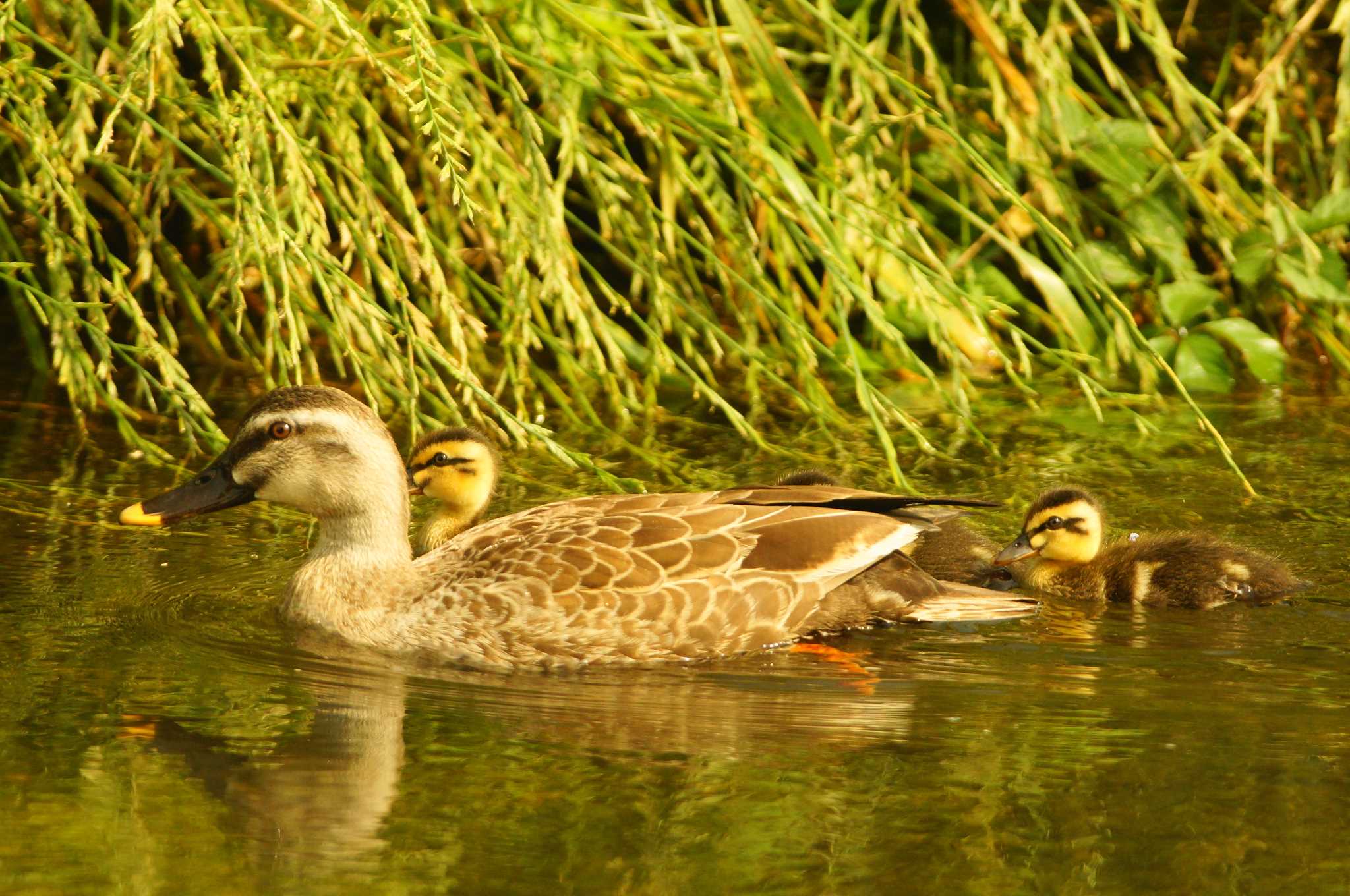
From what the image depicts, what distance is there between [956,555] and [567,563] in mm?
1398

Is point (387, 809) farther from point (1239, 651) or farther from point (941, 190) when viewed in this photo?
point (941, 190)

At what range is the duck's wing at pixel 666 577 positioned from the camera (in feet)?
17.4

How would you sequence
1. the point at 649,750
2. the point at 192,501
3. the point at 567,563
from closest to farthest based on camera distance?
the point at 649,750, the point at 567,563, the point at 192,501

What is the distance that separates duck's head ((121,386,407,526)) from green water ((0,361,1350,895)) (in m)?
0.29

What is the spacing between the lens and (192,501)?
554 cm

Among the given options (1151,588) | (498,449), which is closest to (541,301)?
(498,449)

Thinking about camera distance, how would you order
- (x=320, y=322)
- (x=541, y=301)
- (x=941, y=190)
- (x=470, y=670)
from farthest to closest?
(x=941, y=190) < (x=541, y=301) < (x=320, y=322) < (x=470, y=670)

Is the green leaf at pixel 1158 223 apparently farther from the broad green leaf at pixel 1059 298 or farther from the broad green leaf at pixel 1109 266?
the broad green leaf at pixel 1059 298

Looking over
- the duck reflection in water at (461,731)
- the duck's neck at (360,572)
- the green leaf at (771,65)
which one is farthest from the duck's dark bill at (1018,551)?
the duck's neck at (360,572)

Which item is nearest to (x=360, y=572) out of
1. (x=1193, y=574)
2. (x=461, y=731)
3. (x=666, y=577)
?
(x=666, y=577)

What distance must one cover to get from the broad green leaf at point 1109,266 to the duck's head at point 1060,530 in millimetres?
2371

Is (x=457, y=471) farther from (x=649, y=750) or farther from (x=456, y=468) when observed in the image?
(x=649, y=750)

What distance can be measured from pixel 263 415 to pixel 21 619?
842 millimetres

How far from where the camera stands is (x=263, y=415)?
5.54 metres
